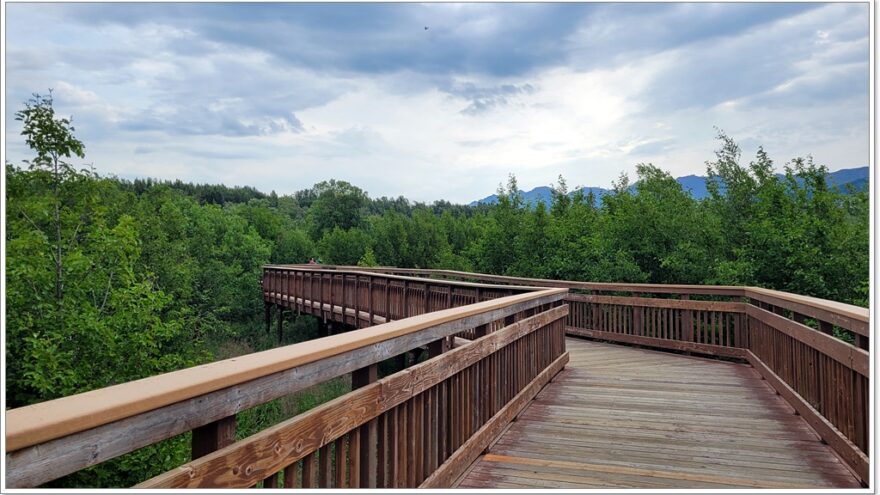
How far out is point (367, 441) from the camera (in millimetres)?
2594

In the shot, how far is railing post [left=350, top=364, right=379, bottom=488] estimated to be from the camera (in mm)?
2590

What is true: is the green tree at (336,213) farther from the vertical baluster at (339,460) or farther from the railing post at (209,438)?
the railing post at (209,438)

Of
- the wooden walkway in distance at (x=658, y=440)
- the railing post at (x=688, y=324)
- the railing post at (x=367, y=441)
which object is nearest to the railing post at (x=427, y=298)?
the wooden walkway in distance at (x=658, y=440)

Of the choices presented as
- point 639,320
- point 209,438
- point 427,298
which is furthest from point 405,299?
point 209,438

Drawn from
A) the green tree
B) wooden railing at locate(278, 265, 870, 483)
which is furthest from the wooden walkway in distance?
the green tree

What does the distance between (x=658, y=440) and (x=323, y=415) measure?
133 inches

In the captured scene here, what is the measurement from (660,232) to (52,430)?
1559cm

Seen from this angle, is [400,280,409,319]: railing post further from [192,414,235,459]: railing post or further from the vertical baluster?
[192,414,235,459]: railing post

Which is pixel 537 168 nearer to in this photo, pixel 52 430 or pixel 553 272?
pixel 553 272

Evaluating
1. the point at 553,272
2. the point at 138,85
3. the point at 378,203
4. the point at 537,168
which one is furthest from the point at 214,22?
the point at 378,203

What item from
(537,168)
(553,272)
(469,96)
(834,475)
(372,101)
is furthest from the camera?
(537,168)

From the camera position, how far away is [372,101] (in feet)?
43.0

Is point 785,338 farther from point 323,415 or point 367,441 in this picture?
point 323,415

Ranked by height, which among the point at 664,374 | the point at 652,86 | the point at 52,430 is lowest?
the point at 664,374
